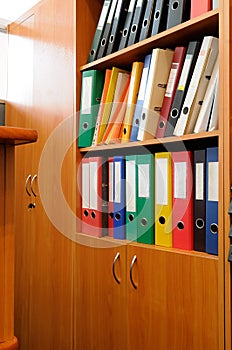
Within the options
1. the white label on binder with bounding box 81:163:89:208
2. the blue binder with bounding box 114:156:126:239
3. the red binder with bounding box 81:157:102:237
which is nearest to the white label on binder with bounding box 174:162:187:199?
the blue binder with bounding box 114:156:126:239

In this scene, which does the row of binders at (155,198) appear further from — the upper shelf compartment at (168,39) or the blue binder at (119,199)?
the upper shelf compartment at (168,39)

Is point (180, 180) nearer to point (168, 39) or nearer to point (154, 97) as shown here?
point (154, 97)

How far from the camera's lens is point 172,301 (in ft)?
5.41

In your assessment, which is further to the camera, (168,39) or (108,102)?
(108,102)

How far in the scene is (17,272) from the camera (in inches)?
105

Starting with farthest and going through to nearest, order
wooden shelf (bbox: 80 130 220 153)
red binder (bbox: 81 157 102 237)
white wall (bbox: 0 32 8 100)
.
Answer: white wall (bbox: 0 32 8 100) < red binder (bbox: 81 157 102 237) < wooden shelf (bbox: 80 130 220 153)

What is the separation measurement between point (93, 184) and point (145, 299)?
2.03ft

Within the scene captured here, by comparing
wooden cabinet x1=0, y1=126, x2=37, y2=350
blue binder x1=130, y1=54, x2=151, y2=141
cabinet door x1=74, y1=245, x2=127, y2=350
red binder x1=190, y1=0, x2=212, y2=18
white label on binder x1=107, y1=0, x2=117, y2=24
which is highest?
white label on binder x1=107, y1=0, x2=117, y2=24

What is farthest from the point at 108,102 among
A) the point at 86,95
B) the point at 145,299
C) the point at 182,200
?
the point at 145,299

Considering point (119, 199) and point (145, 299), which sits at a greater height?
point (119, 199)

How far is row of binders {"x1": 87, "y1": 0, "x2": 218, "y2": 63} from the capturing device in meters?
1.73

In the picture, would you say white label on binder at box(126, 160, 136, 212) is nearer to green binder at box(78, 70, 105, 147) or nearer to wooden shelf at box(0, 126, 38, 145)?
green binder at box(78, 70, 105, 147)

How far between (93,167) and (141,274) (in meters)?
0.59

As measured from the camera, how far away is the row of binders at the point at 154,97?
1615 millimetres
